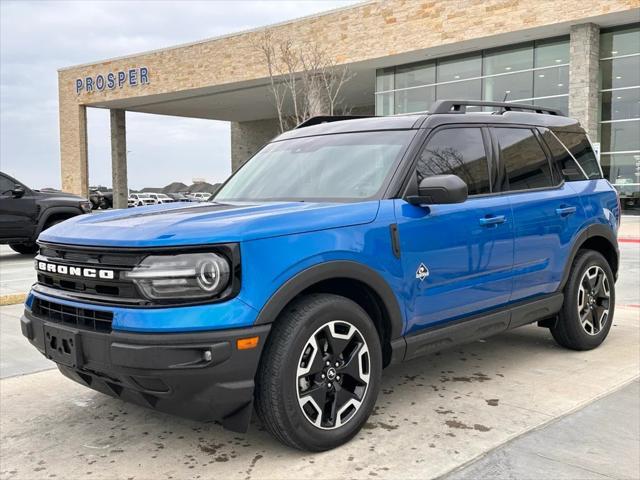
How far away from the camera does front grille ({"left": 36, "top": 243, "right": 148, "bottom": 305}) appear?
294cm

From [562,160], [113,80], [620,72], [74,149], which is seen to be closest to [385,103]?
[620,72]

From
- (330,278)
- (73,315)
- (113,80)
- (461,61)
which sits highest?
(113,80)

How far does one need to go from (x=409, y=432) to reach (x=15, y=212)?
38.3 ft

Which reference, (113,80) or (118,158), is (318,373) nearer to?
(113,80)

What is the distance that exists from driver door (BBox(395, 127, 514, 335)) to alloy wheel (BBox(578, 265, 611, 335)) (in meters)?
1.13

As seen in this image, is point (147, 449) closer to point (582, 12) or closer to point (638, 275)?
point (638, 275)

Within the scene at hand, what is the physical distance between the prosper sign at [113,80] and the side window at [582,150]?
36270mm

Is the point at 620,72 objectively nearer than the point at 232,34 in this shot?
Yes

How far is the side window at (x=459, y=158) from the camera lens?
3.98 metres

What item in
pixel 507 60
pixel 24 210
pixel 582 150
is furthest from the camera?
pixel 507 60

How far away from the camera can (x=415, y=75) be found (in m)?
29.4

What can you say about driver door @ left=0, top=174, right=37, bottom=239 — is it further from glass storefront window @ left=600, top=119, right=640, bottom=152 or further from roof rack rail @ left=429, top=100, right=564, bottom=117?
glass storefront window @ left=600, top=119, right=640, bottom=152

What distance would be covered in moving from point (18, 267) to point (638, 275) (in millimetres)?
10922

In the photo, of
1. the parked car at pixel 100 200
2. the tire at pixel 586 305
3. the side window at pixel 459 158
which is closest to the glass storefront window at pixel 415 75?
the parked car at pixel 100 200
